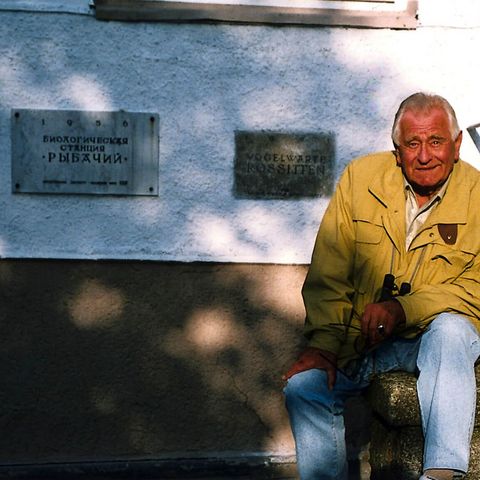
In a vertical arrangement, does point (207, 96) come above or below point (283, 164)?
above

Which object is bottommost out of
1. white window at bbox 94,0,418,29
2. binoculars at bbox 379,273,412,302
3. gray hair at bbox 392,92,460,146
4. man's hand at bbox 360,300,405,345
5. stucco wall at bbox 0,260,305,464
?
stucco wall at bbox 0,260,305,464

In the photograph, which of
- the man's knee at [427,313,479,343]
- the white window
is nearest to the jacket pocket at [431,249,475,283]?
the man's knee at [427,313,479,343]

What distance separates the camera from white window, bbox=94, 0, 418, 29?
476cm

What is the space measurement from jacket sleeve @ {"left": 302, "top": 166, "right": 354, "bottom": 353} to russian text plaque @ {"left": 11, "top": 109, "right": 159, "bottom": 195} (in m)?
1.21

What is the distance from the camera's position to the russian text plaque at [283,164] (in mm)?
4898

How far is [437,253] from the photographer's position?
150 inches

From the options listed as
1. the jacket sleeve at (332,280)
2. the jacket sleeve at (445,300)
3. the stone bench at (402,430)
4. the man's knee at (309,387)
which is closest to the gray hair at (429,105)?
the jacket sleeve at (332,280)

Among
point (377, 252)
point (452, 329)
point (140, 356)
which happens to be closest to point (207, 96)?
point (140, 356)

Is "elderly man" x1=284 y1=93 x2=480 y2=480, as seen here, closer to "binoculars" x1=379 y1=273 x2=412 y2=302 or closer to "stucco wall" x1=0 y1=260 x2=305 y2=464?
"binoculars" x1=379 y1=273 x2=412 y2=302

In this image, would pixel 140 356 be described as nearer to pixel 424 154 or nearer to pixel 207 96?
pixel 207 96

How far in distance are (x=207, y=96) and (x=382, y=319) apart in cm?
170

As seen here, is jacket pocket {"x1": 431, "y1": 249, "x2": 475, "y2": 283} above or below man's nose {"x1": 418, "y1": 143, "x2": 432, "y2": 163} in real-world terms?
below

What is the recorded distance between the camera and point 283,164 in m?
4.93

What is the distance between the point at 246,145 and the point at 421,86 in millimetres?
903
